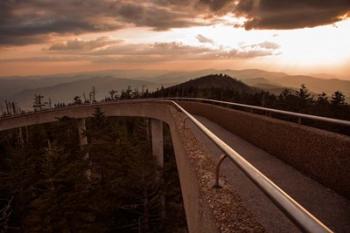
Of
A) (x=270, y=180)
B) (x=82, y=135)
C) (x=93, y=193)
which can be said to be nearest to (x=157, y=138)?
(x=93, y=193)

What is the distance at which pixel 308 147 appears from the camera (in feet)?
22.5

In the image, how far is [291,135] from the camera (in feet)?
25.7

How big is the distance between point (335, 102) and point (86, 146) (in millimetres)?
34578

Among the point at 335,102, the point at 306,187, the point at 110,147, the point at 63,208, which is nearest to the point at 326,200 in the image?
the point at 306,187

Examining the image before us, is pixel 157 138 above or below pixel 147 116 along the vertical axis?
below

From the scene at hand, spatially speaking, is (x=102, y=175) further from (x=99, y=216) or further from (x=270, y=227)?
(x=270, y=227)

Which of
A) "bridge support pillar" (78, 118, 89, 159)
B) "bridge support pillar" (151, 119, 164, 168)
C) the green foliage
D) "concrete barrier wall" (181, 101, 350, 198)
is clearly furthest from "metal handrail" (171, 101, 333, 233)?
"bridge support pillar" (78, 118, 89, 159)

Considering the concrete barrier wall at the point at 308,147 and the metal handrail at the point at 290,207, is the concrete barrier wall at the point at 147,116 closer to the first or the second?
the metal handrail at the point at 290,207

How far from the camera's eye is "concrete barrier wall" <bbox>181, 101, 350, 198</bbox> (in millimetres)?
5574

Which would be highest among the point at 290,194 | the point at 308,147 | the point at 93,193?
the point at 308,147

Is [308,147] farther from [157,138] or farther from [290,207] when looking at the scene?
[157,138]

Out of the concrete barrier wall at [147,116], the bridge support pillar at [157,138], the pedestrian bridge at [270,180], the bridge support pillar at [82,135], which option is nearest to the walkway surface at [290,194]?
the pedestrian bridge at [270,180]

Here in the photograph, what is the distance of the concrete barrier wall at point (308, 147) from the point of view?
18.3 feet

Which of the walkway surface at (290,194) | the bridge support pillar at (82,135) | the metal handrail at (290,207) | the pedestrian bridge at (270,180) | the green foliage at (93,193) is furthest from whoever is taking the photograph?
the bridge support pillar at (82,135)
